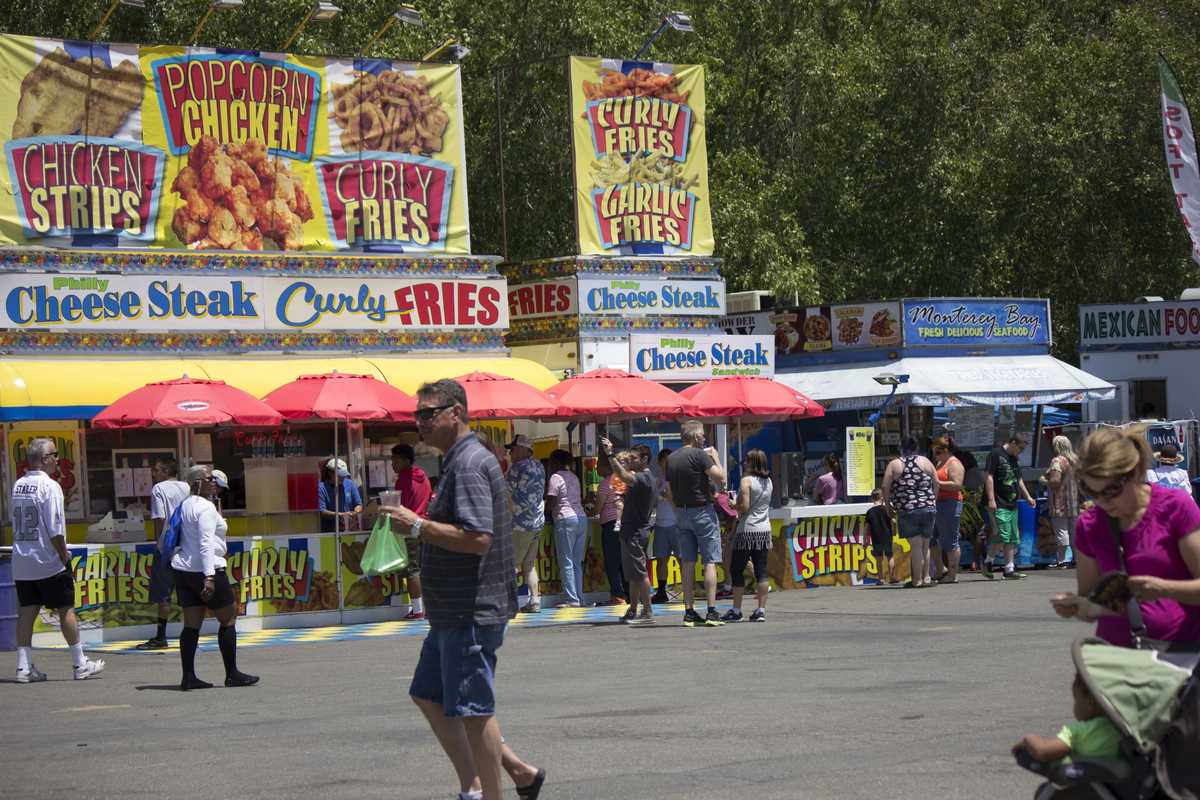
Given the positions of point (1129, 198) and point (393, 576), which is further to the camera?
point (1129, 198)

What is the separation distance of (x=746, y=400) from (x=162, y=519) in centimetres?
761

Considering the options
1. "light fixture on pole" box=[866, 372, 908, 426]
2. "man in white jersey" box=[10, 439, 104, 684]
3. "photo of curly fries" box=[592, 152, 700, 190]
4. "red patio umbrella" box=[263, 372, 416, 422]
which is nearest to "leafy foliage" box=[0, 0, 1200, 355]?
"light fixture on pole" box=[866, 372, 908, 426]

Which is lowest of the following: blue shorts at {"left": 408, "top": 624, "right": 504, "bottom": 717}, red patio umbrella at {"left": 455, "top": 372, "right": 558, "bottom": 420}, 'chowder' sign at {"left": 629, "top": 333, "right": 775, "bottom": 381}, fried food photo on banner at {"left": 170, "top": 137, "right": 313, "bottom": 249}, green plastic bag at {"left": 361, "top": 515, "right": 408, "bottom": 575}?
blue shorts at {"left": 408, "top": 624, "right": 504, "bottom": 717}

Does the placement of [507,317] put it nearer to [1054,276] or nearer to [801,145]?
[801,145]

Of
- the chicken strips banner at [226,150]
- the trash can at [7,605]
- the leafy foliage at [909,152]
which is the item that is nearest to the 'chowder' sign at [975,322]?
the leafy foliage at [909,152]

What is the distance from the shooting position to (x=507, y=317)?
2484 cm

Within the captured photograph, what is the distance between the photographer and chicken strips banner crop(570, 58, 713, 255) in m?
25.7

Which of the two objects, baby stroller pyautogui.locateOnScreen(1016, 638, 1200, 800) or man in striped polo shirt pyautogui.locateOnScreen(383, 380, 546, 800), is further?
man in striped polo shirt pyautogui.locateOnScreen(383, 380, 546, 800)

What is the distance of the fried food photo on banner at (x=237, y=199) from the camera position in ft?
75.2

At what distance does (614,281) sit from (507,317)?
5.64 ft

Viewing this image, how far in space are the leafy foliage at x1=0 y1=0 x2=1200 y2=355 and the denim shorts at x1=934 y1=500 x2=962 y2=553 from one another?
1619 centimetres

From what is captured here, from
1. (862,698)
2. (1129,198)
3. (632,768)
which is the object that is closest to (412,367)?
(862,698)

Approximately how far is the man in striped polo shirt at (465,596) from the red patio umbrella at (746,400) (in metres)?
14.6

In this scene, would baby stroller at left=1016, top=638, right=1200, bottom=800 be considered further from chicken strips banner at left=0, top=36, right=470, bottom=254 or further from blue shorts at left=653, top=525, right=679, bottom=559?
chicken strips banner at left=0, top=36, right=470, bottom=254
